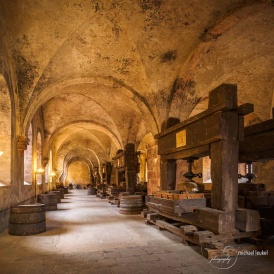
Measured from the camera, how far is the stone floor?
387 cm

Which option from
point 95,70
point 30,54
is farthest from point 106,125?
point 30,54

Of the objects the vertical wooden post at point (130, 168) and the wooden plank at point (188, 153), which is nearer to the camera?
the wooden plank at point (188, 153)

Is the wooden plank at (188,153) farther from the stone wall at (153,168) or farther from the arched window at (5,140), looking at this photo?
the arched window at (5,140)

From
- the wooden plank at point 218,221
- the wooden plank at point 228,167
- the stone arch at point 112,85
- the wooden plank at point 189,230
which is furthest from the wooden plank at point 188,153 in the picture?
the stone arch at point 112,85

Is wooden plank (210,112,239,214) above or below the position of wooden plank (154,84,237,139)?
below

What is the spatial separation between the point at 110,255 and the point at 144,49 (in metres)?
5.99

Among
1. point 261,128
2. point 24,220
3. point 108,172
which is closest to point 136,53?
point 261,128

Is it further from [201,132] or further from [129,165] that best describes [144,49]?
[129,165]

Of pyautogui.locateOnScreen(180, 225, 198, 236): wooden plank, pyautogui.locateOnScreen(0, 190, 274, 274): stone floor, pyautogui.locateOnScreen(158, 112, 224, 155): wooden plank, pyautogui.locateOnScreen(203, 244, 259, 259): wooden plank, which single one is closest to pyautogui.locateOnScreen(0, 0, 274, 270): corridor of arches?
pyautogui.locateOnScreen(0, 190, 274, 274): stone floor

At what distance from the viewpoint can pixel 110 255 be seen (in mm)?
4559

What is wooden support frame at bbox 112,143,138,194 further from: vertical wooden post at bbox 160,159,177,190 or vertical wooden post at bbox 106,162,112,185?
vertical wooden post at bbox 106,162,112,185

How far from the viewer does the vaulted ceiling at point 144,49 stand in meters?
6.88

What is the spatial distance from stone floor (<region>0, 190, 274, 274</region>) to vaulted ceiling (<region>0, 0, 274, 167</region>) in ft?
14.5

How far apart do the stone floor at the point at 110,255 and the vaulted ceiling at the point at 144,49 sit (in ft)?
14.5
